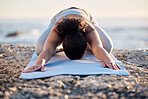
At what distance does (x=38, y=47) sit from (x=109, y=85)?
1.55 metres

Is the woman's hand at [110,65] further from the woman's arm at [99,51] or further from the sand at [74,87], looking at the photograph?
the sand at [74,87]

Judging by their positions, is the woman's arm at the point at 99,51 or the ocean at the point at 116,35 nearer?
the woman's arm at the point at 99,51

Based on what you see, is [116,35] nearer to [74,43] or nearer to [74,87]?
[74,43]

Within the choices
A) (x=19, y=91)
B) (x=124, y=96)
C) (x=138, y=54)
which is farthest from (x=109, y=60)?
(x=138, y=54)

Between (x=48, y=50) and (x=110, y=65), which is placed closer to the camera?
(x=110, y=65)

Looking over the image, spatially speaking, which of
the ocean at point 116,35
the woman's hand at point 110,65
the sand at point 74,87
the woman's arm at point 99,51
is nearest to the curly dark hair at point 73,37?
the woman's arm at point 99,51

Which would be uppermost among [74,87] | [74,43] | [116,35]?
[74,43]

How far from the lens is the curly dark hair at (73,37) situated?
2039 millimetres

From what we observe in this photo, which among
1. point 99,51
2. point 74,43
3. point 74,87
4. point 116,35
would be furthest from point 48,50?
point 116,35

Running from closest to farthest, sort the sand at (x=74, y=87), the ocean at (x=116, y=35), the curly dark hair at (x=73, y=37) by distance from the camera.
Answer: the sand at (x=74, y=87), the curly dark hair at (x=73, y=37), the ocean at (x=116, y=35)

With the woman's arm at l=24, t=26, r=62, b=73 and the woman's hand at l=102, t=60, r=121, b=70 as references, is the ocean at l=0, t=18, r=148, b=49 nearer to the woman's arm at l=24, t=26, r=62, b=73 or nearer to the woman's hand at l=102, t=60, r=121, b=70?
the woman's arm at l=24, t=26, r=62, b=73

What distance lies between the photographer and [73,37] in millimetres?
2059

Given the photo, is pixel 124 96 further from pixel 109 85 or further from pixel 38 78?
pixel 38 78

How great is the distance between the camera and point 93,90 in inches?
54.8
